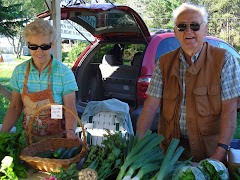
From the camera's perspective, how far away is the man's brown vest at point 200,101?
2.06 m

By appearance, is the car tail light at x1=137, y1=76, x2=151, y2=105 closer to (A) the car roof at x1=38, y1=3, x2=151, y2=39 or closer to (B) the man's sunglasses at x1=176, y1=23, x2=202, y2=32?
(A) the car roof at x1=38, y1=3, x2=151, y2=39

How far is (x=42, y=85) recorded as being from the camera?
2424mm

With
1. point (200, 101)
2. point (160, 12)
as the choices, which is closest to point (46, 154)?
point (200, 101)

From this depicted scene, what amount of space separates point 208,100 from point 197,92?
0.10 m

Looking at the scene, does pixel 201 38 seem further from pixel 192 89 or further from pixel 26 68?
pixel 26 68

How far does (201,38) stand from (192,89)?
403 millimetres

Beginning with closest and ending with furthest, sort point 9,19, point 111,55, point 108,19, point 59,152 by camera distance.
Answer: point 59,152
point 9,19
point 108,19
point 111,55

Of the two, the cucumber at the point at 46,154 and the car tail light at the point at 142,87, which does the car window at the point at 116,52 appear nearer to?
the car tail light at the point at 142,87

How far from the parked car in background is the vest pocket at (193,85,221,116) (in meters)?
1.60

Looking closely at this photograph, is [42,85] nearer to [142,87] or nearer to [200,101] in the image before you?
[200,101]

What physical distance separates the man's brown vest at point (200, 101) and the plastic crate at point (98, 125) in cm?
100

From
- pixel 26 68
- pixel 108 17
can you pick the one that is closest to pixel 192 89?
pixel 26 68

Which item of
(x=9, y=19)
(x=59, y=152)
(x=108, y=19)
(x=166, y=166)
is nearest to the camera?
(x=166, y=166)

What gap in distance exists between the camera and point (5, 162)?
5.52 ft
